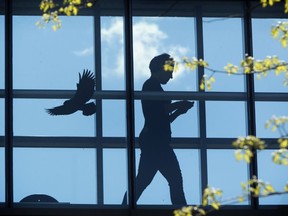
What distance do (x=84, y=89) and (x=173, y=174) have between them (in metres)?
1.60

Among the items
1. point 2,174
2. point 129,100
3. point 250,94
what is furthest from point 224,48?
point 2,174

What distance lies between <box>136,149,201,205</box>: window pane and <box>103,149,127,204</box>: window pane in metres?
0.21

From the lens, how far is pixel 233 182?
12453 mm

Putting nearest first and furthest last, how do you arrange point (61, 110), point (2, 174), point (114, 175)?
point (2, 174), point (114, 175), point (61, 110)

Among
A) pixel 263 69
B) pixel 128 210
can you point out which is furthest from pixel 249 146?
pixel 128 210

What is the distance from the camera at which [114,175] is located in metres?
12.4

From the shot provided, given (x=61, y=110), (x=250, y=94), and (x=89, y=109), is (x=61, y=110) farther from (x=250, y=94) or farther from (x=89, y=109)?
(x=250, y=94)

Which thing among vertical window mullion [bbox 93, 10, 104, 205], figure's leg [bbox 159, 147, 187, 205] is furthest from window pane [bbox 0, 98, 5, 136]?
figure's leg [bbox 159, 147, 187, 205]

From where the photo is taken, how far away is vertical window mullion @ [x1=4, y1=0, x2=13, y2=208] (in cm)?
1223

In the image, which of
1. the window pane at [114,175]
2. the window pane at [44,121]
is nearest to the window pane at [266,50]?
the window pane at [114,175]

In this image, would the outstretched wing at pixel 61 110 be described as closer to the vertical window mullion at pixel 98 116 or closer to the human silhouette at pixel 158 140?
the vertical window mullion at pixel 98 116

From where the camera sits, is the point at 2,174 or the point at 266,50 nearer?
the point at 2,174

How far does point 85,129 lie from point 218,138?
174 centimetres

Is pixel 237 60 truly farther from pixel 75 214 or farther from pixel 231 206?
pixel 75 214
